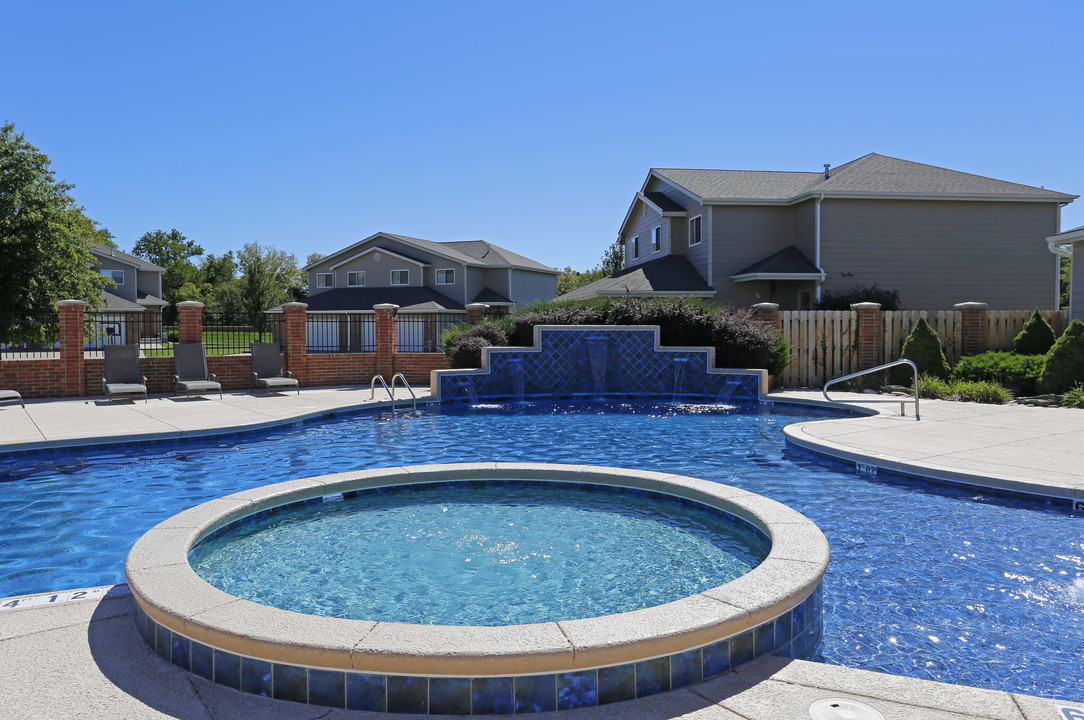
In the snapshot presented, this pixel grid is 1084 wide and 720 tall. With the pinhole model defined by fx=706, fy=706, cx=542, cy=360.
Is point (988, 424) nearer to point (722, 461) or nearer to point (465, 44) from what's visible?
point (722, 461)

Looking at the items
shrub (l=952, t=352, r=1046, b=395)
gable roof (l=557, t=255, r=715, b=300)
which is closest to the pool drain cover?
shrub (l=952, t=352, r=1046, b=395)

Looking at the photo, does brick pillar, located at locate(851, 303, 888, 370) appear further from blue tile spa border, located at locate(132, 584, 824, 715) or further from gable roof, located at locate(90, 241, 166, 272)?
gable roof, located at locate(90, 241, 166, 272)

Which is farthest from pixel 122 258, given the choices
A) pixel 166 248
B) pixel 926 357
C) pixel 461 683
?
pixel 166 248

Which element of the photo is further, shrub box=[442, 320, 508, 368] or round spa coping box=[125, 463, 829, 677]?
shrub box=[442, 320, 508, 368]

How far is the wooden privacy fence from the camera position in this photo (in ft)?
55.4

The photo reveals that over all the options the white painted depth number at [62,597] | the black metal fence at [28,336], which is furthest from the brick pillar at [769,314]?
the black metal fence at [28,336]

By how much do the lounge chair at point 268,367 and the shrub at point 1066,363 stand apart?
15.4 metres

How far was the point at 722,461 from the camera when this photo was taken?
347 inches

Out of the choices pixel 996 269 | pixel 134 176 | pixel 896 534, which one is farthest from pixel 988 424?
pixel 134 176

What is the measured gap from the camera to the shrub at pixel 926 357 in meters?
15.7

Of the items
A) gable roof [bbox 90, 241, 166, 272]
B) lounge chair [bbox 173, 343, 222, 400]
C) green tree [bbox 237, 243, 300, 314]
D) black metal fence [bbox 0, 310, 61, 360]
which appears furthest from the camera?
green tree [bbox 237, 243, 300, 314]

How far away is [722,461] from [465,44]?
13190 mm

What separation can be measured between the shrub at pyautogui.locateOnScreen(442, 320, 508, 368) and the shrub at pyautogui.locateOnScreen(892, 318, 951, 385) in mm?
8945

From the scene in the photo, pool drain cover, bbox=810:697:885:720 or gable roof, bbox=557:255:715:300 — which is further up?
gable roof, bbox=557:255:715:300
